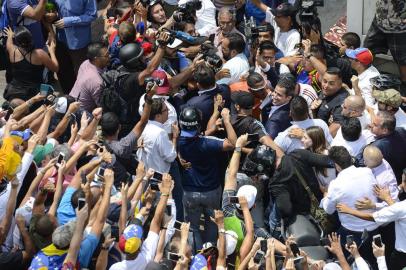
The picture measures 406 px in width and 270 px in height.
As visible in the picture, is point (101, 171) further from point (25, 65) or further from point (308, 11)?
point (308, 11)

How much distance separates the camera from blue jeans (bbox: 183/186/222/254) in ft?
30.5

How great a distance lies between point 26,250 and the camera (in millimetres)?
7621

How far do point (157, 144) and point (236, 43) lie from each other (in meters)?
2.16

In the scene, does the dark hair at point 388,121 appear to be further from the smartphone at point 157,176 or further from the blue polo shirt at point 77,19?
the blue polo shirt at point 77,19

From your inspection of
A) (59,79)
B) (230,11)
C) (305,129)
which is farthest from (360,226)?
(59,79)

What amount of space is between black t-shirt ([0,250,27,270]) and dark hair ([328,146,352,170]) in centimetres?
305

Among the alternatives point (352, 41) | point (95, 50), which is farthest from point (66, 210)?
point (352, 41)

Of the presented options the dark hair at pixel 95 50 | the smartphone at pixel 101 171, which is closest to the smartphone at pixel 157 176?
the smartphone at pixel 101 171

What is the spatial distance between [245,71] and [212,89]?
1.01m

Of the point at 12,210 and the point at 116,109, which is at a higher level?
the point at 12,210

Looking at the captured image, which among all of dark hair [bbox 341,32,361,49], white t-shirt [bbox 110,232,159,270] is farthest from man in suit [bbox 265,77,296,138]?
white t-shirt [bbox 110,232,159,270]

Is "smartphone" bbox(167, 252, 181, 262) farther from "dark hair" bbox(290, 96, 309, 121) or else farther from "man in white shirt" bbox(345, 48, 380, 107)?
"man in white shirt" bbox(345, 48, 380, 107)

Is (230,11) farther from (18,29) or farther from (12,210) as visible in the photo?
(12,210)

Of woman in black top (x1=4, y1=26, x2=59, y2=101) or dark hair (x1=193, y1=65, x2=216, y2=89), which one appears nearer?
dark hair (x1=193, y1=65, x2=216, y2=89)
